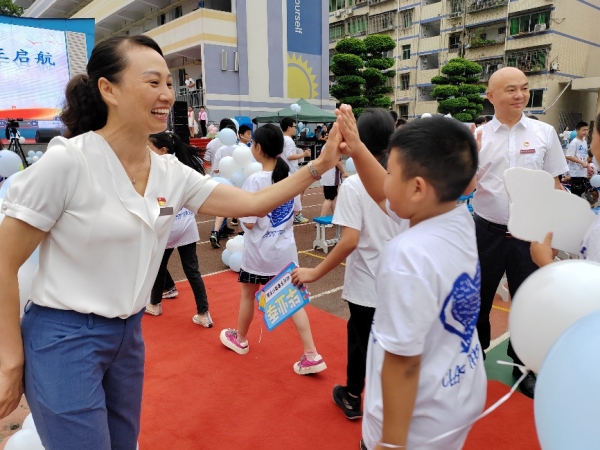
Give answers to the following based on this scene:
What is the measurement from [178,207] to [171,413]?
1.65m

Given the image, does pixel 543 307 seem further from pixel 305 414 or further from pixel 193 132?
pixel 193 132

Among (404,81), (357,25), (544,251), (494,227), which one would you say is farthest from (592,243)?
(357,25)

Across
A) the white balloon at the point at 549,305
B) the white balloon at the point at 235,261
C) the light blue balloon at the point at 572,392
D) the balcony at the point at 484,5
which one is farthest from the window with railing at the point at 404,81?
the light blue balloon at the point at 572,392

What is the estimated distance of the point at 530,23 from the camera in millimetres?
27031

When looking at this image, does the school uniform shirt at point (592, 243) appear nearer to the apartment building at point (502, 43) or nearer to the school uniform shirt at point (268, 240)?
the school uniform shirt at point (268, 240)

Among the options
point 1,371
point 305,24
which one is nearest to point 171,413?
point 1,371

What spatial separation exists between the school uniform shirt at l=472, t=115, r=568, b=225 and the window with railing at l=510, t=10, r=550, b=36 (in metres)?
28.9

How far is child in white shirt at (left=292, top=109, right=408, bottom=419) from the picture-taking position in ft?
7.44

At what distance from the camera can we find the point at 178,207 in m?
1.61

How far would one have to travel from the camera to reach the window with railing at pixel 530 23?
86.2ft

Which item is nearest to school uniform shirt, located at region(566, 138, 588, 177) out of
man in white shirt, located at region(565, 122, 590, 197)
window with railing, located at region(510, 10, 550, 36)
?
man in white shirt, located at region(565, 122, 590, 197)

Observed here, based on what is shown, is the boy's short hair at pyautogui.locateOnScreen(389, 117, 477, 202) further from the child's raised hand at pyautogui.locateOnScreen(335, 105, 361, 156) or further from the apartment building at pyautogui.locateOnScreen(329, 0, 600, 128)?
the apartment building at pyautogui.locateOnScreen(329, 0, 600, 128)

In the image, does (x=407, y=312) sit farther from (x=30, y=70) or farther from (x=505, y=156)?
(x=30, y=70)

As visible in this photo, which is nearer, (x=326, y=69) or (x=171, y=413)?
(x=171, y=413)
